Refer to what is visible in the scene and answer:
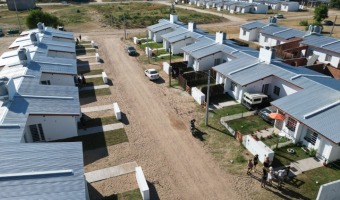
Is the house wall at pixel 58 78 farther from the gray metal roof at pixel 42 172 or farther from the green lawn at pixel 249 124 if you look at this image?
the green lawn at pixel 249 124

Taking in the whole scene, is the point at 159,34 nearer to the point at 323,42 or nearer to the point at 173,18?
the point at 173,18

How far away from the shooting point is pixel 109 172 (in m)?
22.8

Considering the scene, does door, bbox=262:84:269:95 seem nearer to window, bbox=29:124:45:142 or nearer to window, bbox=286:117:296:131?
window, bbox=286:117:296:131

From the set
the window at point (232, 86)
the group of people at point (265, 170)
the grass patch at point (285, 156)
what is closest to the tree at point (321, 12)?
the window at point (232, 86)

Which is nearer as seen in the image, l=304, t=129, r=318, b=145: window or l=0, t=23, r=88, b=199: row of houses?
l=0, t=23, r=88, b=199: row of houses

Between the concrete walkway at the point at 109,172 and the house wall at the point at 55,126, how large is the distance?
6.22 m

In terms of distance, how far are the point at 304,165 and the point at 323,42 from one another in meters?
33.1

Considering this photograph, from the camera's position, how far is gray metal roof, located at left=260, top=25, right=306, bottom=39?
54.2 m

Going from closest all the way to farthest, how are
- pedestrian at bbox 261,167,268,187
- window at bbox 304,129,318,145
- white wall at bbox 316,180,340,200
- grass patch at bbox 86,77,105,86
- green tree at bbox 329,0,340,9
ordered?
1. white wall at bbox 316,180,340,200
2. pedestrian at bbox 261,167,268,187
3. window at bbox 304,129,318,145
4. grass patch at bbox 86,77,105,86
5. green tree at bbox 329,0,340,9

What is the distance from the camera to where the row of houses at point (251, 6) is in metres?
112

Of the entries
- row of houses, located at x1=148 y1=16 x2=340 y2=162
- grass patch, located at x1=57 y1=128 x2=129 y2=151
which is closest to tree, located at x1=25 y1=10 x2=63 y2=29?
row of houses, located at x1=148 y1=16 x2=340 y2=162

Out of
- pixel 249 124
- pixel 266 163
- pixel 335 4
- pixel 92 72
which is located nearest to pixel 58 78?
pixel 92 72

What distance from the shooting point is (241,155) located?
24938mm

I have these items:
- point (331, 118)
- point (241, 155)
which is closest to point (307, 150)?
point (331, 118)
